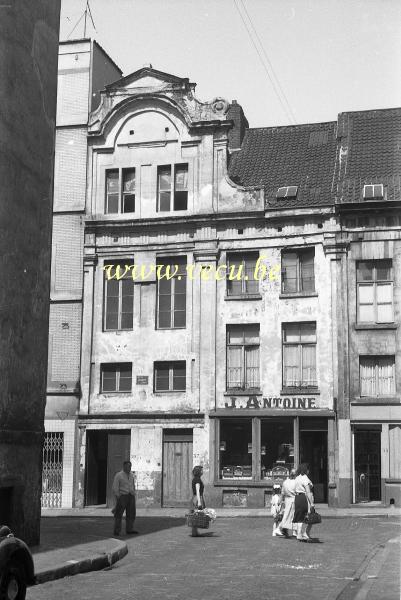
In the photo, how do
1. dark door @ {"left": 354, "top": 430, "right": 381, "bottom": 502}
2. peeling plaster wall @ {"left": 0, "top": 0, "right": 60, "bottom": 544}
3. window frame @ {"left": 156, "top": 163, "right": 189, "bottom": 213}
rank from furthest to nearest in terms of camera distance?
1. window frame @ {"left": 156, "top": 163, "right": 189, "bottom": 213}
2. dark door @ {"left": 354, "top": 430, "right": 381, "bottom": 502}
3. peeling plaster wall @ {"left": 0, "top": 0, "right": 60, "bottom": 544}

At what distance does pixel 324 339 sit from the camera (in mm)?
31109

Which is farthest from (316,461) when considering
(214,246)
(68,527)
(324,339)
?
(68,527)

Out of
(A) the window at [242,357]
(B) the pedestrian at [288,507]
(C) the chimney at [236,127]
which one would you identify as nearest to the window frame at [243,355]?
(A) the window at [242,357]

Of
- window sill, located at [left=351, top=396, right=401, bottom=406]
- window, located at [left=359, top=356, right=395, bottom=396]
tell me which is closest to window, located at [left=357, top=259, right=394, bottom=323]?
window, located at [left=359, top=356, right=395, bottom=396]

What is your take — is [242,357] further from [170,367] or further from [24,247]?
[24,247]

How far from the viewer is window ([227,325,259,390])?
3186 cm

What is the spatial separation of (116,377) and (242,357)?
4.83m

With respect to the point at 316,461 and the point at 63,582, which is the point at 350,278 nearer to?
the point at 316,461

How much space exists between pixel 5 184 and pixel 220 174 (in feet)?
55.2

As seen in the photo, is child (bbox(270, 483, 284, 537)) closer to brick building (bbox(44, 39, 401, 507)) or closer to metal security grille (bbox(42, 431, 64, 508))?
brick building (bbox(44, 39, 401, 507))

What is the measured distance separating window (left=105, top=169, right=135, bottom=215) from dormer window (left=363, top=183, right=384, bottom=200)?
8790 millimetres

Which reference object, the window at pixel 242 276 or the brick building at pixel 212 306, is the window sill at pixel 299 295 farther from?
the window at pixel 242 276

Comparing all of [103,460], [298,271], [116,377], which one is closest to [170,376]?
[116,377]

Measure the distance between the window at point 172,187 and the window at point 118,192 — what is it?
3.60 ft
